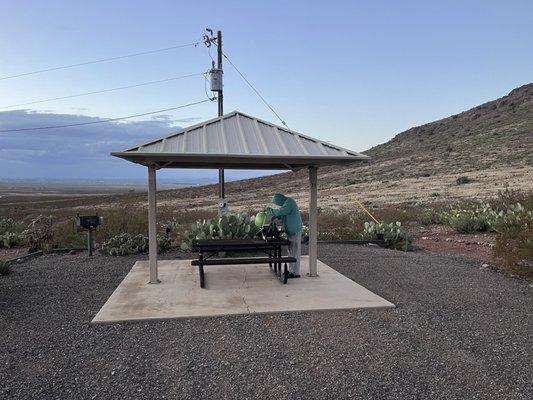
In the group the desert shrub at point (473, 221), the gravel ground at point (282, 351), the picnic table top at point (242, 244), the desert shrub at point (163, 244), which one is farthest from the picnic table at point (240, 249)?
the desert shrub at point (473, 221)

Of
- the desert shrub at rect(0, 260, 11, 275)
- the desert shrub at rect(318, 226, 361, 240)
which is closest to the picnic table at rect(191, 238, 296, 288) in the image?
the desert shrub at rect(0, 260, 11, 275)

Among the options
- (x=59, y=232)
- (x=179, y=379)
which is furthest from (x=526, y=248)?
(x=59, y=232)

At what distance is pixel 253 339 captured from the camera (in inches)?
192

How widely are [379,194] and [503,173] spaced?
816 cm

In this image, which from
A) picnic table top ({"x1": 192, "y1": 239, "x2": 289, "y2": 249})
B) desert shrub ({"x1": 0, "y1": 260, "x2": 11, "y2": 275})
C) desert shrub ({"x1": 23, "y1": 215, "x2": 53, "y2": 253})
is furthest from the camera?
desert shrub ({"x1": 23, "y1": 215, "x2": 53, "y2": 253})

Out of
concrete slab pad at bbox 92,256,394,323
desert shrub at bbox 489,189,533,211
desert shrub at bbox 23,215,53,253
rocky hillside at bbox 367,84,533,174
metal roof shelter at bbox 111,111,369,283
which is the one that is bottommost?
concrete slab pad at bbox 92,256,394,323

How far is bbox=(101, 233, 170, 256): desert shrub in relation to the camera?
10.1 m

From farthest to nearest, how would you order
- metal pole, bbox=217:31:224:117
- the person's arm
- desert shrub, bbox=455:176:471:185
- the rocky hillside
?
the rocky hillside
desert shrub, bbox=455:176:471:185
metal pole, bbox=217:31:224:117
the person's arm

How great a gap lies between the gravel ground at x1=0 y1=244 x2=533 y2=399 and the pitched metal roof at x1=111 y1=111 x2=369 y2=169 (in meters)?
1.96

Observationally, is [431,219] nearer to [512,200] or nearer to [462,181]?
[512,200]

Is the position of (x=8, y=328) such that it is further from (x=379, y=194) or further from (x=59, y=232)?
(x=379, y=194)

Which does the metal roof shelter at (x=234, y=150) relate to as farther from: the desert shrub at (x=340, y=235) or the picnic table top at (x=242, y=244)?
the desert shrub at (x=340, y=235)

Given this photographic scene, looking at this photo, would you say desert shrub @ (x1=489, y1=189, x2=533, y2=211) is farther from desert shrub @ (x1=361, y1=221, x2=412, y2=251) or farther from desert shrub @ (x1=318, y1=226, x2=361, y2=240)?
desert shrub @ (x1=318, y1=226, x2=361, y2=240)

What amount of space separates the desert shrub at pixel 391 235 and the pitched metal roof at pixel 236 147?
173 inches
